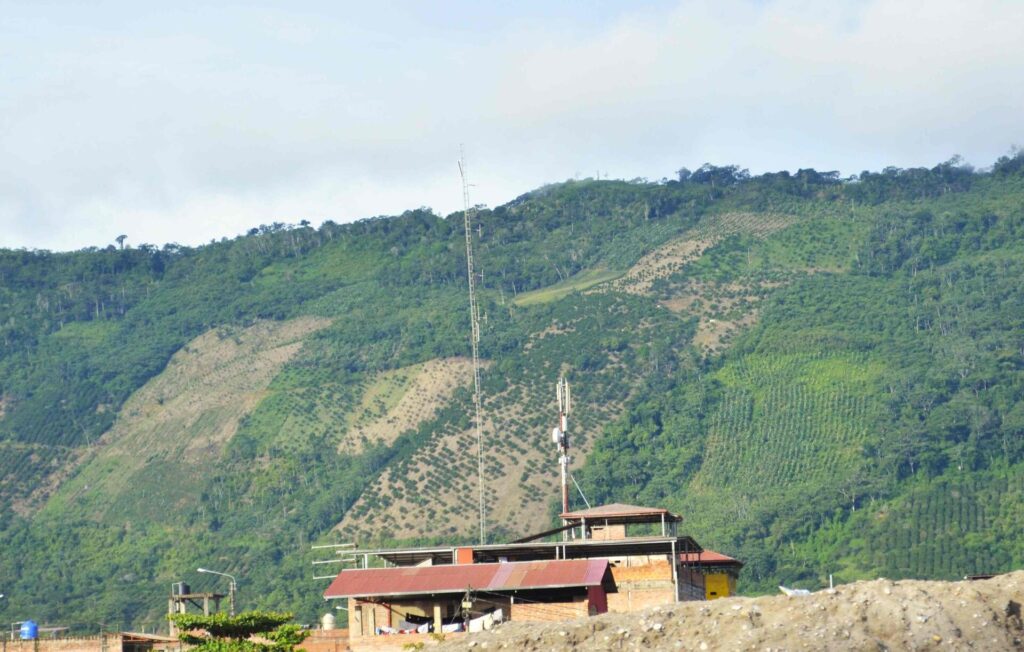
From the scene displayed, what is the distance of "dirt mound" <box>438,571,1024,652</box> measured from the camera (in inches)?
1522

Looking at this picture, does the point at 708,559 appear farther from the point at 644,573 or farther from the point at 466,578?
the point at 466,578

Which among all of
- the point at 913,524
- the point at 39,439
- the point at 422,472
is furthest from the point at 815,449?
the point at 39,439

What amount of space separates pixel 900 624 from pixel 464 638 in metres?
10.8

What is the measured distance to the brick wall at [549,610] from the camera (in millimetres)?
53188

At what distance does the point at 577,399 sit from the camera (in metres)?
149

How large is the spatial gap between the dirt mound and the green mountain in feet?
230

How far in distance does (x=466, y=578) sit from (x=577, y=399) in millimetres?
94173

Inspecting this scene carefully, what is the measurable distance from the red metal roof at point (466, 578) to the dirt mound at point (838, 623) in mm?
11924

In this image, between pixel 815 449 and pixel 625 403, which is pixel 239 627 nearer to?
pixel 815 449

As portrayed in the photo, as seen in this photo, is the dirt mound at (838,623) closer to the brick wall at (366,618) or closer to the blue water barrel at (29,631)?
the brick wall at (366,618)

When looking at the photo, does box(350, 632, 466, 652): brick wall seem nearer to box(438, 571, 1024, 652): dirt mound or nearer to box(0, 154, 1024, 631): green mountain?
box(438, 571, 1024, 652): dirt mound

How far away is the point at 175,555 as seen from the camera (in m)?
136

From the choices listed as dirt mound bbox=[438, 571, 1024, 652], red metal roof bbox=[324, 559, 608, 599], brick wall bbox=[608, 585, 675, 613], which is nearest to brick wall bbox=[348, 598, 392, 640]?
red metal roof bbox=[324, 559, 608, 599]

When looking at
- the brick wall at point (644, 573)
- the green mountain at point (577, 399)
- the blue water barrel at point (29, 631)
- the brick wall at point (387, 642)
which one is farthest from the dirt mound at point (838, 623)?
the green mountain at point (577, 399)
